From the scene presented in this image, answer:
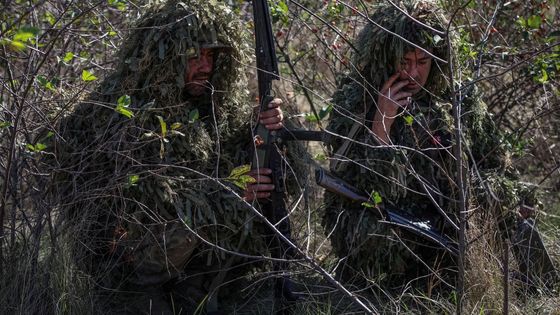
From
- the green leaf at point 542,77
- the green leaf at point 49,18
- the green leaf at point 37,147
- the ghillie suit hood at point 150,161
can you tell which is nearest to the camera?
the green leaf at point 37,147

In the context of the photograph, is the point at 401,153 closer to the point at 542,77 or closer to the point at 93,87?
the point at 542,77

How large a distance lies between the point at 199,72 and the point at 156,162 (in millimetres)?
483

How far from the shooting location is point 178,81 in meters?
4.00

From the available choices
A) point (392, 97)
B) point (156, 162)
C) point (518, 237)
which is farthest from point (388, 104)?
point (156, 162)

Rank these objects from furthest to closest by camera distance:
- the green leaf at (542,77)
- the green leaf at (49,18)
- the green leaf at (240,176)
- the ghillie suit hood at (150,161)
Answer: the green leaf at (49,18) < the green leaf at (542,77) < the ghillie suit hood at (150,161) < the green leaf at (240,176)

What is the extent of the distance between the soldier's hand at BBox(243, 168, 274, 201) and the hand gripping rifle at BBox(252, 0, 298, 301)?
23 millimetres

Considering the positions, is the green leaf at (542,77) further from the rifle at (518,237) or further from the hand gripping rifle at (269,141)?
the hand gripping rifle at (269,141)

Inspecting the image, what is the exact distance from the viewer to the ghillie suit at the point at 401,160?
13.5 feet

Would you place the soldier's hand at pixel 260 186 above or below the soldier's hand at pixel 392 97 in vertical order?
below

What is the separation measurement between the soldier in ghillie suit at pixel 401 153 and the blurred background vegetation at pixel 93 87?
136mm

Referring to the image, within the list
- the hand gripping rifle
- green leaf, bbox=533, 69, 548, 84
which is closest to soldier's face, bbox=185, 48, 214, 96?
the hand gripping rifle

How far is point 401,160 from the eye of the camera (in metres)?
4.15

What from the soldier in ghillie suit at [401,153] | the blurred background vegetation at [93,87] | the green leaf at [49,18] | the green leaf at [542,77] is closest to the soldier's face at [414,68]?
the soldier in ghillie suit at [401,153]

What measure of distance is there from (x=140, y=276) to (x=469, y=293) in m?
1.52
